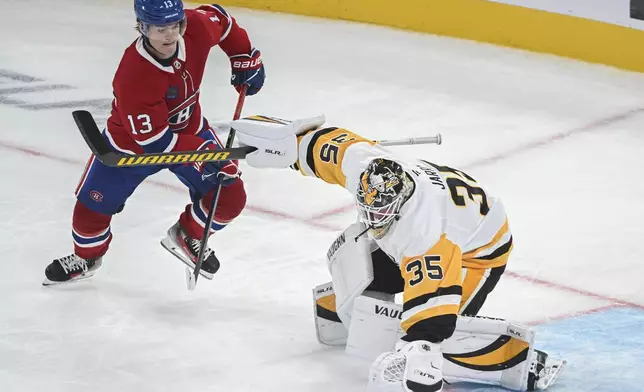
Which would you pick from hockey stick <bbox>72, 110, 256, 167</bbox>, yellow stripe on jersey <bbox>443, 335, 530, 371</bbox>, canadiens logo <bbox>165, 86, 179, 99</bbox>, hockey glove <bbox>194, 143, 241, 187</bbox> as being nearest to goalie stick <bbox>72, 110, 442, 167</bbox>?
hockey stick <bbox>72, 110, 256, 167</bbox>

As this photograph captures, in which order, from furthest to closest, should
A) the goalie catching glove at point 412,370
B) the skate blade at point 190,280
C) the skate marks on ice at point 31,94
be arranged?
the skate marks on ice at point 31,94 < the skate blade at point 190,280 < the goalie catching glove at point 412,370

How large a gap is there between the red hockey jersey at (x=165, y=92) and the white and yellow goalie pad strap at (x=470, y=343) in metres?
0.70

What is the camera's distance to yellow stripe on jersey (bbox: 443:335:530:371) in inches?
109

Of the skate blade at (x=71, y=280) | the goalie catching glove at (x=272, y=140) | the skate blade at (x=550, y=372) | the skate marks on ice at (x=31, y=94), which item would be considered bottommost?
the skate blade at (x=71, y=280)

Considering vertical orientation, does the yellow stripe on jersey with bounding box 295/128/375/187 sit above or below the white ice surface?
above

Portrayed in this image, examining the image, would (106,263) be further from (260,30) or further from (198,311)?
(260,30)

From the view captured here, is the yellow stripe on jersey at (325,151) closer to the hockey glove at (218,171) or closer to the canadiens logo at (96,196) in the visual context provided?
the hockey glove at (218,171)

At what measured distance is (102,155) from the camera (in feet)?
9.61

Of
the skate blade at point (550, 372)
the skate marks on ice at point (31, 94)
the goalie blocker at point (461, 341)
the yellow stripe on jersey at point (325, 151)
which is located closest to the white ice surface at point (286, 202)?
the skate marks on ice at point (31, 94)

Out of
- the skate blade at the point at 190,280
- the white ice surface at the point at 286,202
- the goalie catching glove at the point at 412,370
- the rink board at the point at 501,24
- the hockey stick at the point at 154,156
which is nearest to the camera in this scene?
the goalie catching glove at the point at 412,370

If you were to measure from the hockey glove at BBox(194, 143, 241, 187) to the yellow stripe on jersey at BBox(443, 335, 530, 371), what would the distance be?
82 centimetres

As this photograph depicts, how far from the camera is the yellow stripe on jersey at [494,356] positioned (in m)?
2.76

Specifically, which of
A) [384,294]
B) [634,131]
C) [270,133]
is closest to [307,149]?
[270,133]

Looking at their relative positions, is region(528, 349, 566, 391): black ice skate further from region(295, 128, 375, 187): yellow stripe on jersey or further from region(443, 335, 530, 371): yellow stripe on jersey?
region(295, 128, 375, 187): yellow stripe on jersey
